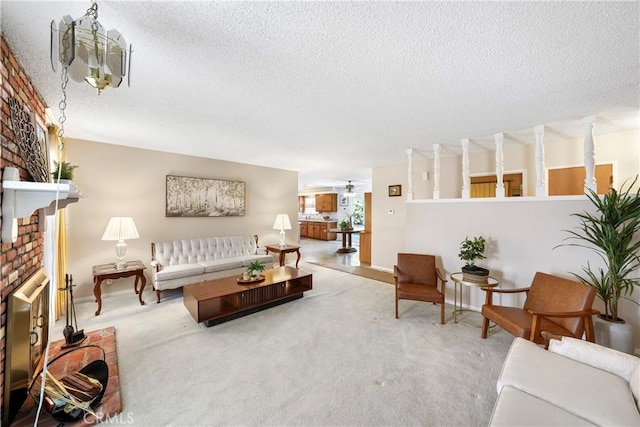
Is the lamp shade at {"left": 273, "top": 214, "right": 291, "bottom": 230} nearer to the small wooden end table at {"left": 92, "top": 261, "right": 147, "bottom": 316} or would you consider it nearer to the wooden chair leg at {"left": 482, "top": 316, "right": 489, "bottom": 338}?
the small wooden end table at {"left": 92, "top": 261, "right": 147, "bottom": 316}

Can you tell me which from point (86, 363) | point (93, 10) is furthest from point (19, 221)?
point (93, 10)

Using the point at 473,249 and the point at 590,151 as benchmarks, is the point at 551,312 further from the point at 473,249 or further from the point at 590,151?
the point at 590,151

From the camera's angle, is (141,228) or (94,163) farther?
(141,228)

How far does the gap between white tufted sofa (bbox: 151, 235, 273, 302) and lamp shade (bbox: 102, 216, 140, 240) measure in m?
0.57

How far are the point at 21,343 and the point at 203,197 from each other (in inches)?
134

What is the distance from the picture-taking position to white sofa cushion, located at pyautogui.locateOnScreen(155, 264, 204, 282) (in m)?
3.51

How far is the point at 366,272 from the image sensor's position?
17.5ft

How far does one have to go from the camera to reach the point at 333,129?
123 inches

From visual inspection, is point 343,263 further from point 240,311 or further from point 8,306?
point 8,306

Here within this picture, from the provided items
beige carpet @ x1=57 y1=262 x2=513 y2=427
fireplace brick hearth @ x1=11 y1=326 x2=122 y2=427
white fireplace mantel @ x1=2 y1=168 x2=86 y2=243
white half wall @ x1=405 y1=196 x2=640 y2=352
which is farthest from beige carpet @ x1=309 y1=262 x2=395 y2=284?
white fireplace mantel @ x1=2 y1=168 x2=86 y2=243

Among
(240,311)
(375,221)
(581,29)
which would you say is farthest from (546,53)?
(375,221)

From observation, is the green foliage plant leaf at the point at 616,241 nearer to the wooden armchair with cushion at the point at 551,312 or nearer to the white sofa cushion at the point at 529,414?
the wooden armchair with cushion at the point at 551,312

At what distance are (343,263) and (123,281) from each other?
4.37m

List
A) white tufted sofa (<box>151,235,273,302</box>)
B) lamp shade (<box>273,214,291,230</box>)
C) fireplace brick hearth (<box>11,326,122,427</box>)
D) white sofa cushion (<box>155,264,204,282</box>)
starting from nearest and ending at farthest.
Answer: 1. fireplace brick hearth (<box>11,326,122,427</box>)
2. white sofa cushion (<box>155,264,204,282</box>)
3. white tufted sofa (<box>151,235,273,302</box>)
4. lamp shade (<box>273,214,291,230</box>)
